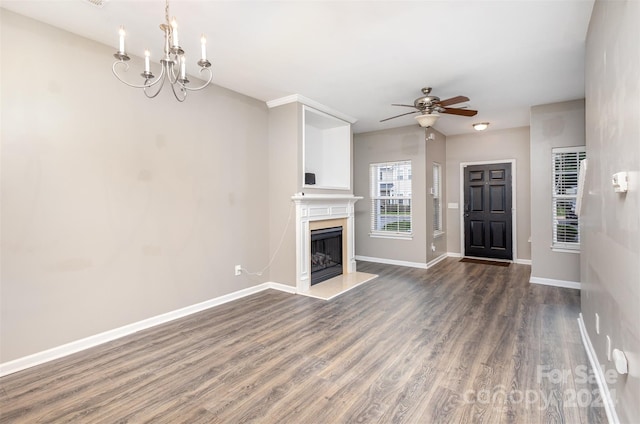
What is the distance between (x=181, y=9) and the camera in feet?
7.78

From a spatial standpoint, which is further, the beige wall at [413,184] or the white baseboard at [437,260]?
the white baseboard at [437,260]

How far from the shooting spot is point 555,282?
15.0 feet

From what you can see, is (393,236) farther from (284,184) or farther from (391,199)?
(284,184)

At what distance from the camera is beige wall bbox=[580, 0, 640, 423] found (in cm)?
141

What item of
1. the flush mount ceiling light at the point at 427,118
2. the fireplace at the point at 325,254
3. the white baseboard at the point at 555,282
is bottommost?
the white baseboard at the point at 555,282

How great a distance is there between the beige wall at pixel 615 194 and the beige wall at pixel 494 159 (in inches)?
149

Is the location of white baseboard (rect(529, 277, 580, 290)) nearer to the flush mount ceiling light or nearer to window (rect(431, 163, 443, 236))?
window (rect(431, 163, 443, 236))

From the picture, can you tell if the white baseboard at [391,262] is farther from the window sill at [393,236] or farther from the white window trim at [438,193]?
the white window trim at [438,193]

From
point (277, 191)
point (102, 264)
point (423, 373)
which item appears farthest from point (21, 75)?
point (423, 373)

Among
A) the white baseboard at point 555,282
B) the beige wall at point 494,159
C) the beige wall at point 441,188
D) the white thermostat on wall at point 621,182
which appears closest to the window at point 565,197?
the white baseboard at point 555,282

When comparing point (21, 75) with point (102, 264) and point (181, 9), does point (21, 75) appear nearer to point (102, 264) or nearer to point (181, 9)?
point (181, 9)

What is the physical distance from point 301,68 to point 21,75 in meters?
2.40

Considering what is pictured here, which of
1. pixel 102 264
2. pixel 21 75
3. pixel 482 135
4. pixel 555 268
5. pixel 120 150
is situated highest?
pixel 482 135

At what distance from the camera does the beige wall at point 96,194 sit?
2.43 metres
